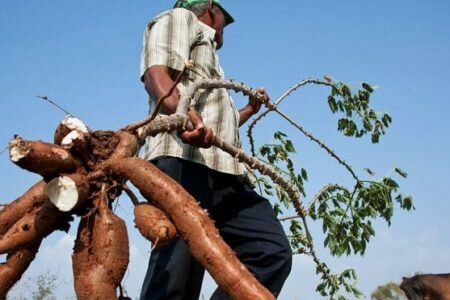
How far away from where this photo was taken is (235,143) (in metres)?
2.69

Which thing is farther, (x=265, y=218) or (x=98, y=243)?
(x=265, y=218)

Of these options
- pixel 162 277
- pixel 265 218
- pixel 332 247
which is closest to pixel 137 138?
pixel 162 277

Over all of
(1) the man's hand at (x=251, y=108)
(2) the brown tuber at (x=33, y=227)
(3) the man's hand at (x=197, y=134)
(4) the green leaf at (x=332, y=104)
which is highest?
(4) the green leaf at (x=332, y=104)

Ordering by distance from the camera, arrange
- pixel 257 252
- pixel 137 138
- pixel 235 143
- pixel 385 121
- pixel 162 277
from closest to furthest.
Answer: pixel 137 138 → pixel 162 277 → pixel 257 252 → pixel 235 143 → pixel 385 121

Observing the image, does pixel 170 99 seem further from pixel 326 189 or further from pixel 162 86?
pixel 326 189

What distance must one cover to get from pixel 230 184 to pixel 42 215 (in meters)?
0.96

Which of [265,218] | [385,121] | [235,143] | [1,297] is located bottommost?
[1,297]

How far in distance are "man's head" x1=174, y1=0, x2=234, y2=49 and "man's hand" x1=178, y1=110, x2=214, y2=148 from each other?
1.00 metres

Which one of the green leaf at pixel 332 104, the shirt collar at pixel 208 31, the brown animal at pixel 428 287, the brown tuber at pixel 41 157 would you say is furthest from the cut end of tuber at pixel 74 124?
the green leaf at pixel 332 104

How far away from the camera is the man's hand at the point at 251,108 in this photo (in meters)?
3.06

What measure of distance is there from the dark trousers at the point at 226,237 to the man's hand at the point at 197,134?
348 millimetres

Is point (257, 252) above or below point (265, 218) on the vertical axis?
below

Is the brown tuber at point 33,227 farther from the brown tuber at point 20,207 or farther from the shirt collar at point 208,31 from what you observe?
the shirt collar at point 208,31

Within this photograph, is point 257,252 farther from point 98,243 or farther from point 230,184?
point 98,243
